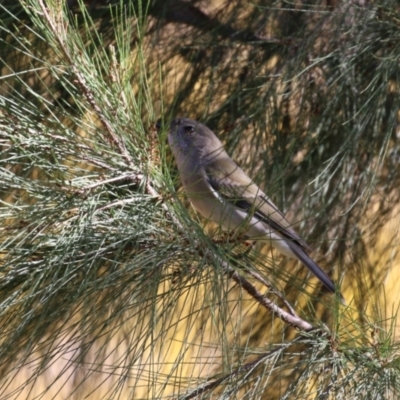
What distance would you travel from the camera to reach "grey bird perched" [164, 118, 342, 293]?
1.30 metres

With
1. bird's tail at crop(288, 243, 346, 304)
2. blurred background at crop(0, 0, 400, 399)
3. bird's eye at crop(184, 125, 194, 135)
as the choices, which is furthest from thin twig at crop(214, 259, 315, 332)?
bird's eye at crop(184, 125, 194, 135)

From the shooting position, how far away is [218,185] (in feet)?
4.45

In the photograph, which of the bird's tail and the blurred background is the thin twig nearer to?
the blurred background

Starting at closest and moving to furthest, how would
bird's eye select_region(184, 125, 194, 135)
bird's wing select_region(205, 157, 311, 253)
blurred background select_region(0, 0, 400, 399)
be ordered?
blurred background select_region(0, 0, 400, 399) < bird's wing select_region(205, 157, 311, 253) < bird's eye select_region(184, 125, 194, 135)

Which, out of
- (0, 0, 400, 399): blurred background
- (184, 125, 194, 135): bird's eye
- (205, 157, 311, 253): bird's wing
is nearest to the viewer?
(0, 0, 400, 399): blurred background

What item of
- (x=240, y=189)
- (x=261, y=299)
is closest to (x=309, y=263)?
(x=240, y=189)

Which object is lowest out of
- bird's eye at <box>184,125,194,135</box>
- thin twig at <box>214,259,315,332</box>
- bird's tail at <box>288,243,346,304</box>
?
bird's tail at <box>288,243,346,304</box>

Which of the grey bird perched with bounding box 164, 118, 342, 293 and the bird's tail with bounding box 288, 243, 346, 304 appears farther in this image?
the bird's tail with bounding box 288, 243, 346, 304

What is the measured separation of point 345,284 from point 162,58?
61 cm

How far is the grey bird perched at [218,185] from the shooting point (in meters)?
1.30

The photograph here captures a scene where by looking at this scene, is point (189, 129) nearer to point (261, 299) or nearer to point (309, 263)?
point (309, 263)

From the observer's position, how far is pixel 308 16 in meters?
1.63

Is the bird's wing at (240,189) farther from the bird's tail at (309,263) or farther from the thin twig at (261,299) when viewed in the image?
the thin twig at (261,299)

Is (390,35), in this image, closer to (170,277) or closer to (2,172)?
(170,277)
